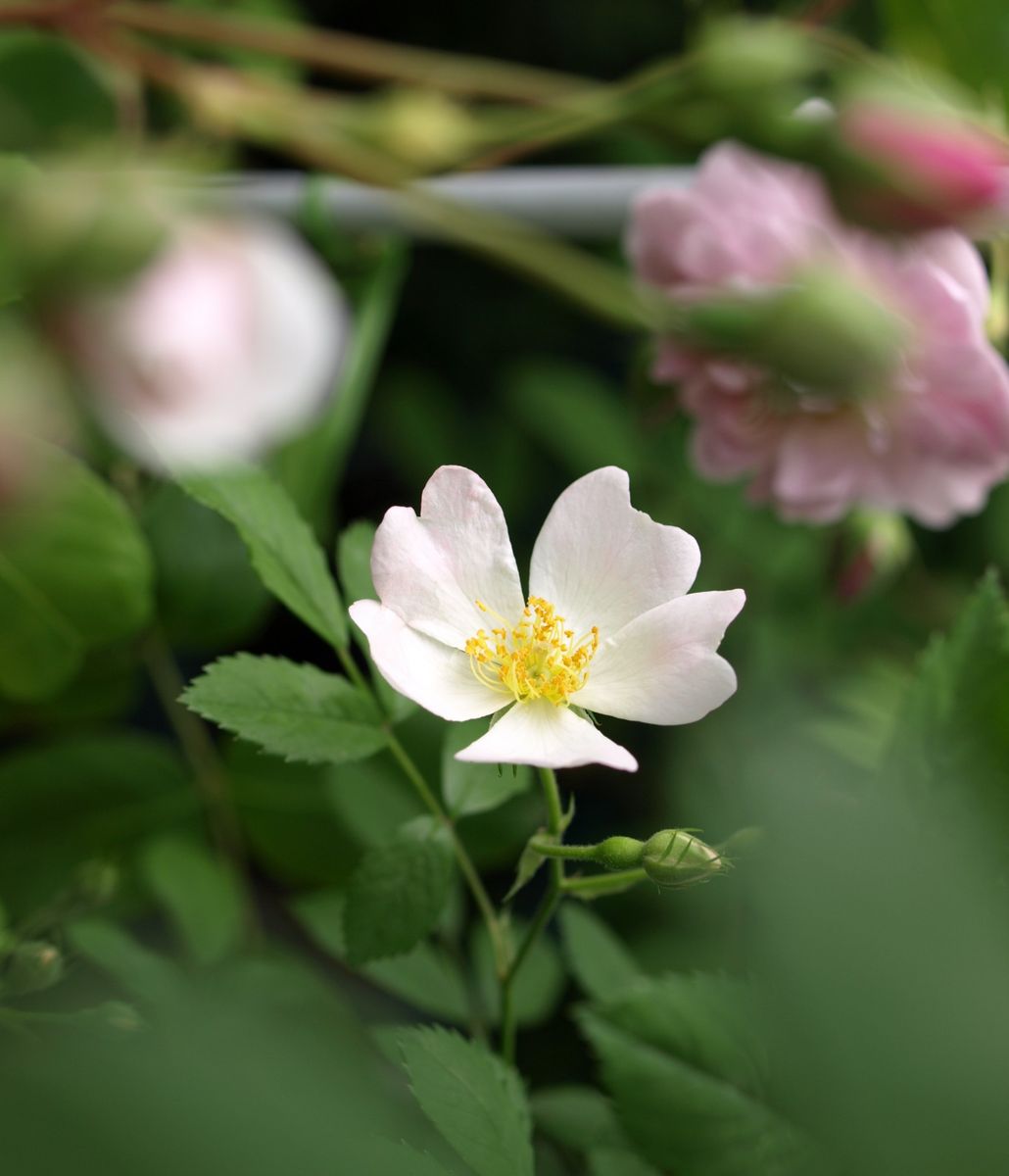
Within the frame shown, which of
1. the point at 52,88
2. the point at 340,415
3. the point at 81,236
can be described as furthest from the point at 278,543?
the point at 52,88

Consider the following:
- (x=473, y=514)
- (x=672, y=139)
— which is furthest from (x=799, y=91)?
(x=473, y=514)

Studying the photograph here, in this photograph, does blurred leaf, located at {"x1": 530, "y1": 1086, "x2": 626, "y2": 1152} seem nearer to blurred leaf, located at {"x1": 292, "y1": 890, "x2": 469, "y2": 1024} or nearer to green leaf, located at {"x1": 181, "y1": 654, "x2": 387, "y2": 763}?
blurred leaf, located at {"x1": 292, "y1": 890, "x2": 469, "y2": 1024}

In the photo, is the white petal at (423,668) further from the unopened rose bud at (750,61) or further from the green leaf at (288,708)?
the unopened rose bud at (750,61)

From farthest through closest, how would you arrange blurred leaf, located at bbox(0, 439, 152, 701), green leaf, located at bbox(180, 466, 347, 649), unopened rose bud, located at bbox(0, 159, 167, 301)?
blurred leaf, located at bbox(0, 439, 152, 701)
green leaf, located at bbox(180, 466, 347, 649)
unopened rose bud, located at bbox(0, 159, 167, 301)

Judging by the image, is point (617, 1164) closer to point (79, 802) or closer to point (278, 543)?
point (278, 543)

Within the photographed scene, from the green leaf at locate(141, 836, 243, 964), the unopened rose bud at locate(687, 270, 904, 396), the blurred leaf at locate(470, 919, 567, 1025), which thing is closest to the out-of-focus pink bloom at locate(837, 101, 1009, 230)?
the unopened rose bud at locate(687, 270, 904, 396)

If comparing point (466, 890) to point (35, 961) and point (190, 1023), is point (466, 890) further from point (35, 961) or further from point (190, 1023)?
point (190, 1023)

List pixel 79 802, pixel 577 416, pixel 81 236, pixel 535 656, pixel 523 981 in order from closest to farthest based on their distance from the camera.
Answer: pixel 81 236
pixel 535 656
pixel 523 981
pixel 79 802
pixel 577 416
